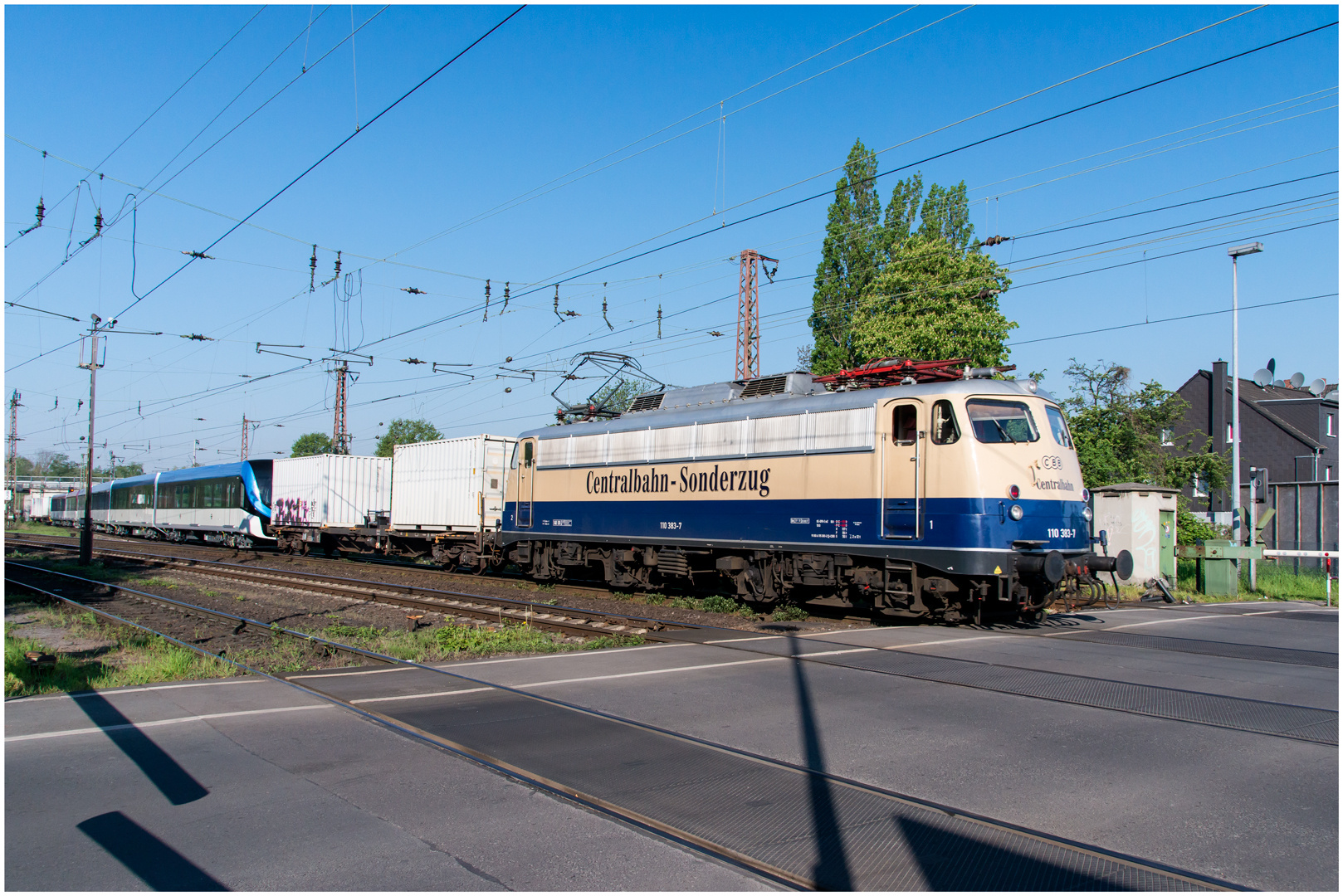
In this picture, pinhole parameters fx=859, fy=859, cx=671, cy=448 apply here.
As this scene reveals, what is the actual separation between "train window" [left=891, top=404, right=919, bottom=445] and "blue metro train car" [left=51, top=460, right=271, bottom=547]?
30392mm

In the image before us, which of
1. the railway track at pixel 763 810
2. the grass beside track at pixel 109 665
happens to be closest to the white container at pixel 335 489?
the grass beside track at pixel 109 665

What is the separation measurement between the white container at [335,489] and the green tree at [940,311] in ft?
58.2

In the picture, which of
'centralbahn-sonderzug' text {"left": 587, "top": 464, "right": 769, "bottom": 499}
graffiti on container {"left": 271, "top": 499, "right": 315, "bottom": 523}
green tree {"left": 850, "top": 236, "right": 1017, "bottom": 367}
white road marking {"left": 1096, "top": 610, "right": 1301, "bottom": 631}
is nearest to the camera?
white road marking {"left": 1096, "top": 610, "right": 1301, "bottom": 631}

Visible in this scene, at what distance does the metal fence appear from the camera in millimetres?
28000

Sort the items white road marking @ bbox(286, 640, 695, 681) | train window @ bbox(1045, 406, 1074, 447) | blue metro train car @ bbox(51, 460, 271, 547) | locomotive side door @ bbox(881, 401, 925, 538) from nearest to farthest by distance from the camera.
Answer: white road marking @ bbox(286, 640, 695, 681), locomotive side door @ bbox(881, 401, 925, 538), train window @ bbox(1045, 406, 1074, 447), blue metro train car @ bbox(51, 460, 271, 547)

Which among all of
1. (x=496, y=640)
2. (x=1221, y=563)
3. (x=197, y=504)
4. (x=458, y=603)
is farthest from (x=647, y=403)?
(x=197, y=504)

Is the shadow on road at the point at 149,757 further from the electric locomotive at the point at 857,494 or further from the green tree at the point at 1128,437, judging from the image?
the green tree at the point at 1128,437

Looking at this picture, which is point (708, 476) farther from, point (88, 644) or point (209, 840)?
point (209, 840)

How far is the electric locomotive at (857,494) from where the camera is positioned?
12.5 meters

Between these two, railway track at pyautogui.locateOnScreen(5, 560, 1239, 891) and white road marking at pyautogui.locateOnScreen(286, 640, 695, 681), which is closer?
Result: railway track at pyautogui.locateOnScreen(5, 560, 1239, 891)

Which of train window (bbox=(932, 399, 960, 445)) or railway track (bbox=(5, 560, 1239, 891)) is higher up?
train window (bbox=(932, 399, 960, 445))

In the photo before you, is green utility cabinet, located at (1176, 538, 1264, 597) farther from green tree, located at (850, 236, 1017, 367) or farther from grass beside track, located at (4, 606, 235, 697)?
grass beside track, located at (4, 606, 235, 697)

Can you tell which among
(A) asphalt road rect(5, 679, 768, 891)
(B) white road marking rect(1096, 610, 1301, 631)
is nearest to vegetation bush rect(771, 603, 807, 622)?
(B) white road marking rect(1096, 610, 1301, 631)

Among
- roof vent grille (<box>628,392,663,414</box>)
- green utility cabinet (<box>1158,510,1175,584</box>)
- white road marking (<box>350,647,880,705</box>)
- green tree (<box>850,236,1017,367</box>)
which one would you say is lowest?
white road marking (<box>350,647,880,705</box>)
